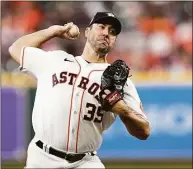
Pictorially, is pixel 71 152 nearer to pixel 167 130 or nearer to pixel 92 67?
pixel 92 67

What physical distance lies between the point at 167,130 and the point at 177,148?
41cm

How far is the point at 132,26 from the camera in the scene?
14367 mm

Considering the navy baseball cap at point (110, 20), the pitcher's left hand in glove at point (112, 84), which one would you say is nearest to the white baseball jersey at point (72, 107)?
the pitcher's left hand in glove at point (112, 84)

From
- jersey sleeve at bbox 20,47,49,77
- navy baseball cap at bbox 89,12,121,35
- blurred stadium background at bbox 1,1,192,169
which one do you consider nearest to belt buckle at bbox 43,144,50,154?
jersey sleeve at bbox 20,47,49,77

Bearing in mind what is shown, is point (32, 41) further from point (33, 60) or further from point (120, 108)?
point (120, 108)

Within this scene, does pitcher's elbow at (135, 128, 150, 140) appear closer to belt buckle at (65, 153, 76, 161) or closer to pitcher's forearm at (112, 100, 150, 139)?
pitcher's forearm at (112, 100, 150, 139)

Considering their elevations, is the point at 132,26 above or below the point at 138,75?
above

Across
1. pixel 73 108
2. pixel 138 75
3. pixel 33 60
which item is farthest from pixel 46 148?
pixel 138 75

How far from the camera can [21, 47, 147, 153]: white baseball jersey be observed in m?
5.43

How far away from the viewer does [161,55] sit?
1412 centimetres

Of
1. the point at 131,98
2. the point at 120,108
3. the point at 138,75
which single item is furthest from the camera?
the point at 138,75

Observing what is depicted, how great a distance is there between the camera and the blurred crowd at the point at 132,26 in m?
13.9

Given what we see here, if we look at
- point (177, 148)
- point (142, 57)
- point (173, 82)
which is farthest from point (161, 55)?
point (177, 148)

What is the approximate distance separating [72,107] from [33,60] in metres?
0.57
